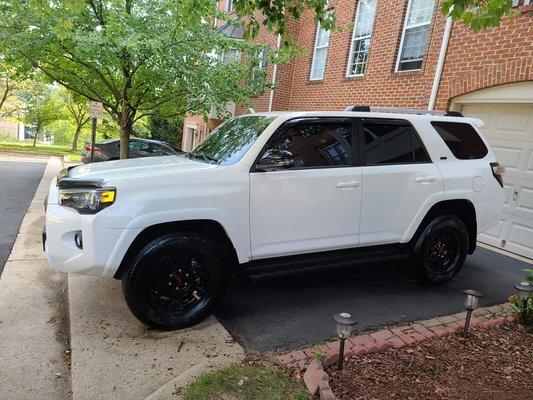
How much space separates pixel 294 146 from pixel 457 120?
2207 millimetres

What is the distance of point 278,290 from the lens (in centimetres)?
440

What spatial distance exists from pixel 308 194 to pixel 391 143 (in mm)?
→ 1211

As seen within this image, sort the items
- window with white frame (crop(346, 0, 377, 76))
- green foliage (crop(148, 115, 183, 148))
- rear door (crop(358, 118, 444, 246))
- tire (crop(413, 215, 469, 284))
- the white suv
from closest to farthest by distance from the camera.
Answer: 1. the white suv
2. rear door (crop(358, 118, 444, 246))
3. tire (crop(413, 215, 469, 284))
4. window with white frame (crop(346, 0, 377, 76))
5. green foliage (crop(148, 115, 183, 148))

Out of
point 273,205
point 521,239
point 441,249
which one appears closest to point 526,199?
point 521,239

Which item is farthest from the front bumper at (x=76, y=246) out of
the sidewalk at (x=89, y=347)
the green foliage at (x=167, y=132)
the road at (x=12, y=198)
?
the green foliage at (x=167, y=132)

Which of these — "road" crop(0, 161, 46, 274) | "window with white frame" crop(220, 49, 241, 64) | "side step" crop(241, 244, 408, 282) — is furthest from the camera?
"window with white frame" crop(220, 49, 241, 64)

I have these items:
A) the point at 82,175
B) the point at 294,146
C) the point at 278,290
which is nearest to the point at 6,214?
the point at 82,175

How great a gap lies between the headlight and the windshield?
1.04 metres

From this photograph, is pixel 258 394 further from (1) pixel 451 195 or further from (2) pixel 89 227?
(1) pixel 451 195

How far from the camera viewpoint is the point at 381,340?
325 cm

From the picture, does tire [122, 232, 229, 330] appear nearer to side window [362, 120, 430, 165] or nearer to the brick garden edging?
the brick garden edging

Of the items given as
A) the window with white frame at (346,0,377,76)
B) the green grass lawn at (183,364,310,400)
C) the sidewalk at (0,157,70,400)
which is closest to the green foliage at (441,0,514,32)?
the green grass lawn at (183,364,310,400)

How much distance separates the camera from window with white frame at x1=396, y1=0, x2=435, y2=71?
815cm

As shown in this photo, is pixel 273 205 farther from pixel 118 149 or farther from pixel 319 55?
pixel 118 149
